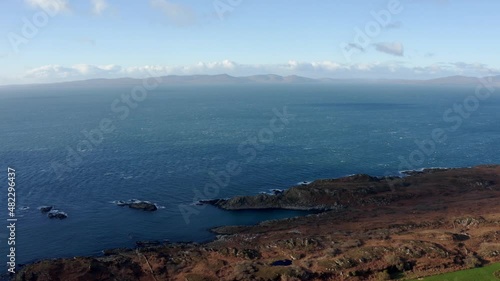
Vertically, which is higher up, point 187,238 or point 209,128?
point 209,128

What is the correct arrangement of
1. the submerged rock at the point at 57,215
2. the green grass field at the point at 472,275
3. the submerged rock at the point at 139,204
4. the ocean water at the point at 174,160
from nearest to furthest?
the green grass field at the point at 472,275 → the ocean water at the point at 174,160 → the submerged rock at the point at 57,215 → the submerged rock at the point at 139,204

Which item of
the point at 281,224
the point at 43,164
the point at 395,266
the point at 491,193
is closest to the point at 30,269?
the point at 281,224

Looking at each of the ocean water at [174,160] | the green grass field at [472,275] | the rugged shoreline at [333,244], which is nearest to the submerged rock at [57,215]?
the ocean water at [174,160]

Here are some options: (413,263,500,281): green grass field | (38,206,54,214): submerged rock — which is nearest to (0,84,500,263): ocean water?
(38,206,54,214): submerged rock

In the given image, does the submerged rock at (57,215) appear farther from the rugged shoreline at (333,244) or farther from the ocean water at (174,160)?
the rugged shoreline at (333,244)

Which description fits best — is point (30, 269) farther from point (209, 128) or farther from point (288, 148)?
point (209, 128)

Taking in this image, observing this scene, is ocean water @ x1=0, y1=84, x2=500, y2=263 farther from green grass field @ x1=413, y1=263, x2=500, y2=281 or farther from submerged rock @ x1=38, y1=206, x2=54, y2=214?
green grass field @ x1=413, y1=263, x2=500, y2=281

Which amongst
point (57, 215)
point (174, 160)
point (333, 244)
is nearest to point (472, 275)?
point (333, 244)
